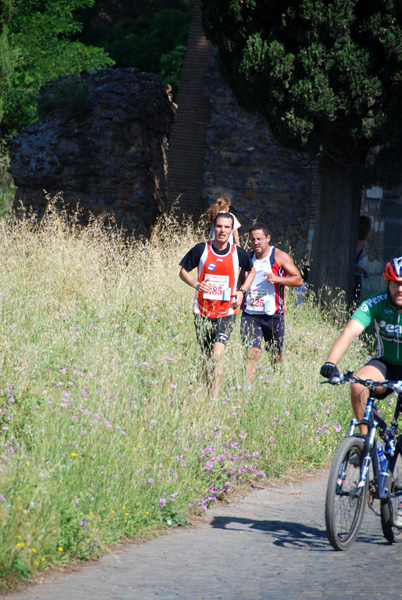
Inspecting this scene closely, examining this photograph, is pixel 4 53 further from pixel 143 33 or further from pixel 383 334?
pixel 143 33

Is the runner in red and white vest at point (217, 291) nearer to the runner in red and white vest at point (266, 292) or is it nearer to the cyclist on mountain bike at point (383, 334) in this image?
the runner in red and white vest at point (266, 292)

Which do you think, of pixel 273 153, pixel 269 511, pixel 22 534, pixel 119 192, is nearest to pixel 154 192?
pixel 119 192

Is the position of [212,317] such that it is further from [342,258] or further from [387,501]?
[342,258]

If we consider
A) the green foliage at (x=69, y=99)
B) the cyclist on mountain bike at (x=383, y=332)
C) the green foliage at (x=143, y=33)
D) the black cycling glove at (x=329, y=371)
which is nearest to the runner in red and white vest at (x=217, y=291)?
the cyclist on mountain bike at (x=383, y=332)

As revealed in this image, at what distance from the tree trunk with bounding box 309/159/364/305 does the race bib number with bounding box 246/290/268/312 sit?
14.3 feet

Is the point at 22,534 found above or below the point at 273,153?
below

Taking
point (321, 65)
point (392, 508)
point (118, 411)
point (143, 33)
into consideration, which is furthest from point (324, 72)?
point (143, 33)

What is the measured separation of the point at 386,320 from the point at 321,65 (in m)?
7.29

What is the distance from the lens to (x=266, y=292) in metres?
8.46

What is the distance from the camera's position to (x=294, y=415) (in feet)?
24.8

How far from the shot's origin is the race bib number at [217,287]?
772 centimetres

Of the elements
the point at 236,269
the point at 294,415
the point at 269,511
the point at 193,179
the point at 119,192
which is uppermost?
the point at 193,179

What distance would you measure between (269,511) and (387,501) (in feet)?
3.50

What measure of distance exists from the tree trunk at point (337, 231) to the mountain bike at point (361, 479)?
739 cm
